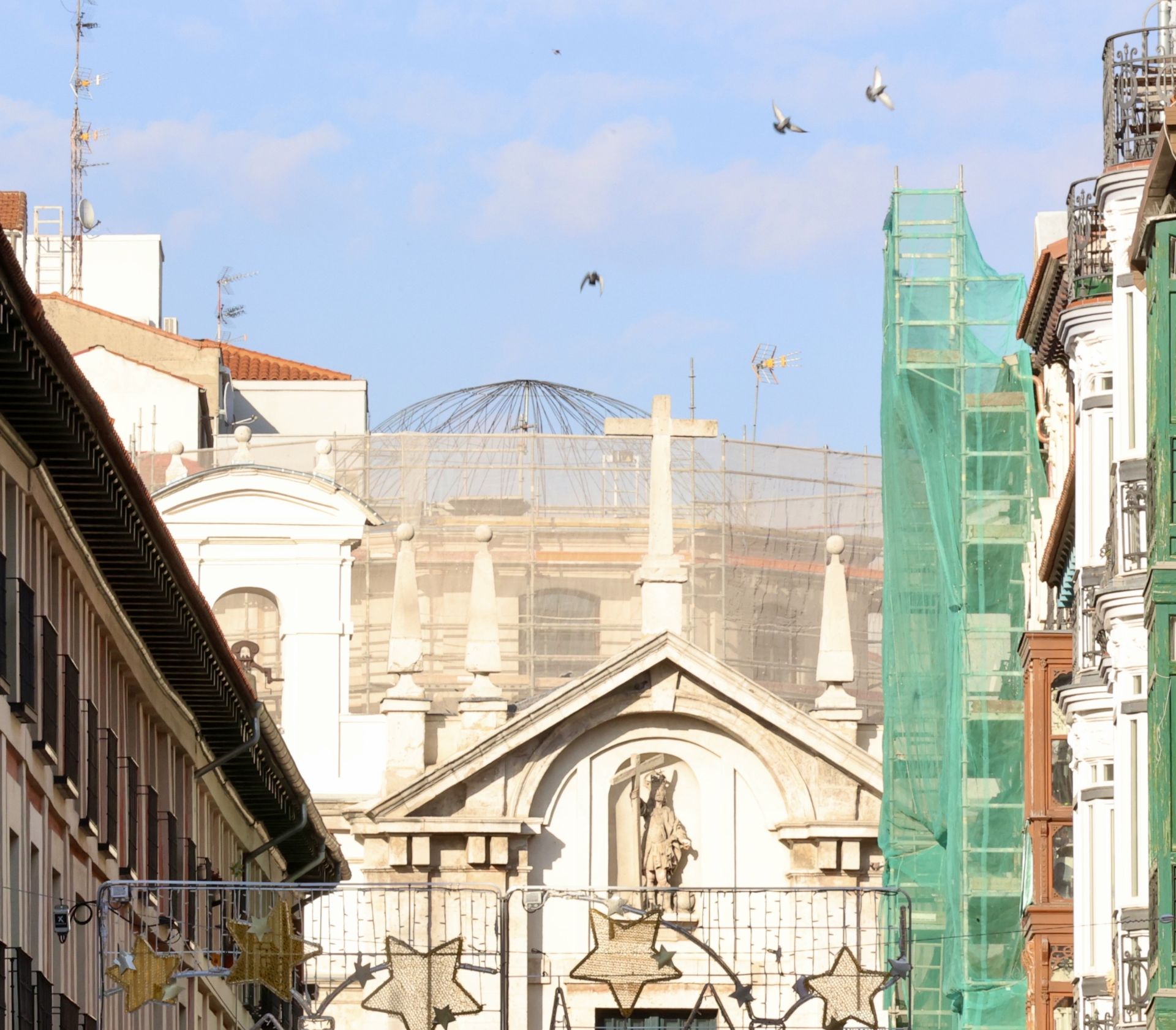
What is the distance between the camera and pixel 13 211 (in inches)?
2603

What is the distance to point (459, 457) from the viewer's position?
60.7 m

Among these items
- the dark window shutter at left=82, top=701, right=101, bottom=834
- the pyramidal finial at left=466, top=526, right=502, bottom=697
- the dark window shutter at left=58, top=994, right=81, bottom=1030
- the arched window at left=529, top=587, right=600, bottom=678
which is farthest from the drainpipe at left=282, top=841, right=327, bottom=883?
the dark window shutter at left=58, top=994, right=81, bottom=1030

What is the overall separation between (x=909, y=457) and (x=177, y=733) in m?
13.1

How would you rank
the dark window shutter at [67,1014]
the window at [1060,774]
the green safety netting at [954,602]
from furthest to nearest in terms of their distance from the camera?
the green safety netting at [954,602]
the window at [1060,774]
the dark window shutter at [67,1014]

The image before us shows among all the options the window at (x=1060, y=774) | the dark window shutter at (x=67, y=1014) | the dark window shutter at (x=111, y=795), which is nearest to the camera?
the dark window shutter at (x=67, y=1014)

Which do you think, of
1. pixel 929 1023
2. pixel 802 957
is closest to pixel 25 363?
pixel 929 1023

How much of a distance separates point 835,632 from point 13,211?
2013 cm

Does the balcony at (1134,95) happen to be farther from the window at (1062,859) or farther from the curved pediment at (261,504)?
the curved pediment at (261,504)

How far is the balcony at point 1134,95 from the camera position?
26703 mm

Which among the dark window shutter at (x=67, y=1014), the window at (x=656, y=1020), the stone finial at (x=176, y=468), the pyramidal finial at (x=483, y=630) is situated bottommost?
the window at (x=656, y=1020)

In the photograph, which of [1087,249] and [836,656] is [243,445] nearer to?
[836,656]

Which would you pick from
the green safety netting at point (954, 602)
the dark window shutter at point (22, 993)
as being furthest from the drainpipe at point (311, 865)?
the dark window shutter at point (22, 993)

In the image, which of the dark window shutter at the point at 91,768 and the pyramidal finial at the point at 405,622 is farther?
the pyramidal finial at the point at 405,622

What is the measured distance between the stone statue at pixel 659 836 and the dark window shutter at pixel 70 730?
28286 mm
